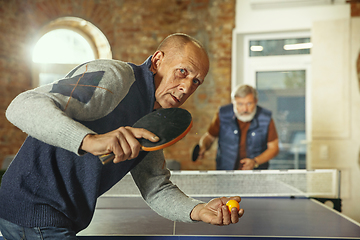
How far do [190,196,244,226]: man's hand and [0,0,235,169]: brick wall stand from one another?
10.8 ft

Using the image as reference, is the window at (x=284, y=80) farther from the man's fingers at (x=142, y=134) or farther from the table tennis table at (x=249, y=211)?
the man's fingers at (x=142, y=134)

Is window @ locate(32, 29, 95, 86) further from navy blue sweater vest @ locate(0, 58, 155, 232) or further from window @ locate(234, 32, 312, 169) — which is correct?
navy blue sweater vest @ locate(0, 58, 155, 232)

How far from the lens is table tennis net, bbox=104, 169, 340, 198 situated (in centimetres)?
210

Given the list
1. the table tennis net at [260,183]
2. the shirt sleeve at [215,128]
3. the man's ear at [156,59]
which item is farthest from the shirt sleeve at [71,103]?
the shirt sleeve at [215,128]

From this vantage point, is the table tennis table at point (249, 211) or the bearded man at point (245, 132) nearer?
the table tennis table at point (249, 211)

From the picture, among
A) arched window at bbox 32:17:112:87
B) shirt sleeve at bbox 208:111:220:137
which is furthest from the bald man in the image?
arched window at bbox 32:17:112:87

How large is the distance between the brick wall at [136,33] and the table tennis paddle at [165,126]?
3.43 metres

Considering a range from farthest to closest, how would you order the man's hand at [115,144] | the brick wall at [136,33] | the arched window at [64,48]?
the arched window at [64,48], the brick wall at [136,33], the man's hand at [115,144]

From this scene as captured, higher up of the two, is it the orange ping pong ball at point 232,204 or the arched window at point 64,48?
the arched window at point 64,48

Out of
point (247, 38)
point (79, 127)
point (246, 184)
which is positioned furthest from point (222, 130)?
point (79, 127)

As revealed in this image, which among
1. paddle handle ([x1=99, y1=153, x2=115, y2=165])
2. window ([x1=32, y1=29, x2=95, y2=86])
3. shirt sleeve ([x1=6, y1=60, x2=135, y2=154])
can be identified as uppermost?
window ([x1=32, y1=29, x2=95, y2=86])

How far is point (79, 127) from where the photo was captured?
27.6 inches

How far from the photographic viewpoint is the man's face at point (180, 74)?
1012mm

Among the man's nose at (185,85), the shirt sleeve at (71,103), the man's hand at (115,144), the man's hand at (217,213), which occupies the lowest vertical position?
the man's hand at (217,213)
